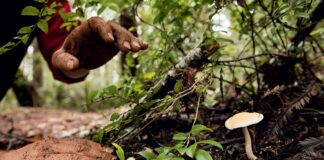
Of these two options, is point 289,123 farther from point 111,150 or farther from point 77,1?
point 77,1

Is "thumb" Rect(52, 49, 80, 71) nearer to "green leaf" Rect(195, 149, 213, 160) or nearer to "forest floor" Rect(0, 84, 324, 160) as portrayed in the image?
"forest floor" Rect(0, 84, 324, 160)

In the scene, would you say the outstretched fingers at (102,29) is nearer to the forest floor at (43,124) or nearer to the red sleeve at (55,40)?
the red sleeve at (55,40)

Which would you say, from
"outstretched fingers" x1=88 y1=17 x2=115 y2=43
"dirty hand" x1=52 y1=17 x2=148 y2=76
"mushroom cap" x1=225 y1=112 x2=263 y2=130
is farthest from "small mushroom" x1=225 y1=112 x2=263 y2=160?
"outstretched fingers" x1=88 y1=17 x2=115 y2=43

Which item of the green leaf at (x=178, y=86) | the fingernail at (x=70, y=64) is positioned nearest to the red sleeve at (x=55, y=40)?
the fingernail at (x=70, y=64)

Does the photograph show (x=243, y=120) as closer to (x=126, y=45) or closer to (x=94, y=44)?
(x=126, y=45)

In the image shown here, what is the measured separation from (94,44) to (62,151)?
0.67 metres

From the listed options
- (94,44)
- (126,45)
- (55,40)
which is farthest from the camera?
(55,40)

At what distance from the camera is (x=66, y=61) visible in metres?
1.84

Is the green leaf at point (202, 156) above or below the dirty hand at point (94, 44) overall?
below

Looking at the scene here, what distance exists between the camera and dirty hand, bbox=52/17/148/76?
5.49 ft

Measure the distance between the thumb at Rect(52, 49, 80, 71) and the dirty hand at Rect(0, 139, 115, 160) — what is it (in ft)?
1.29

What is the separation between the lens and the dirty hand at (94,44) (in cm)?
167

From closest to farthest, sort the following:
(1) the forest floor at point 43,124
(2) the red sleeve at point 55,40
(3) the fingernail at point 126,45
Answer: (3) the fingernail at point 126,45, (2) the red sleeve at point 55,40, (1) the forest floor at point 43,124

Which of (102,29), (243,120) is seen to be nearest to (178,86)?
(243,120)
